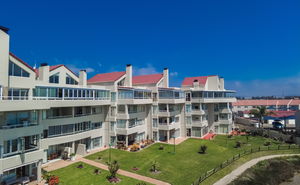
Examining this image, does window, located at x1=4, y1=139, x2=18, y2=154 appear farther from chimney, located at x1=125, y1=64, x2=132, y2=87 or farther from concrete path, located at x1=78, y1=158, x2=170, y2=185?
chimney, located at x1=125, y1=64, x2=132, y2=87

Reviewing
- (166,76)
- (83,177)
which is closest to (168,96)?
(166,76)

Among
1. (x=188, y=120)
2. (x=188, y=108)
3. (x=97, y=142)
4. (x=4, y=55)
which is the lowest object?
(x=97, y=142)

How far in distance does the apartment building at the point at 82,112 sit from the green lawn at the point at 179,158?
471 cm

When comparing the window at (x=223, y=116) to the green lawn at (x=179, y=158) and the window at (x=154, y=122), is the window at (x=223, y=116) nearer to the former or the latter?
the green lawn at (x=179, y=158)

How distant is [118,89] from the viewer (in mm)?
37906

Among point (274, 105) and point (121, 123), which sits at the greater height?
point (274, 105)

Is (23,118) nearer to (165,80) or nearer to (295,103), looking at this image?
(165,80)

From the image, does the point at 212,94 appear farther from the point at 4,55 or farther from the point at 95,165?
the point at 4,55

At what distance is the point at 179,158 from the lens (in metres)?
32.0

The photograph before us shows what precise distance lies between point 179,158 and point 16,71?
27.2 metres

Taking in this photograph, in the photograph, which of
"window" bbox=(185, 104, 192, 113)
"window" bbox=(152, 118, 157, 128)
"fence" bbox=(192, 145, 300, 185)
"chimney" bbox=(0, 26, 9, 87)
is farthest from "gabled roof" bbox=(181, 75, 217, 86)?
"chimney" bbox=(0, 26, 9, 87)

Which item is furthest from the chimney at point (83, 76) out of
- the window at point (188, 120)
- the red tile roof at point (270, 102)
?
the red tile roof at point (270, 102)

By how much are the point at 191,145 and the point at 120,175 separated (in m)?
19.8

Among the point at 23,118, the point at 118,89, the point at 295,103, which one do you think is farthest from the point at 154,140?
the point at 295,103
